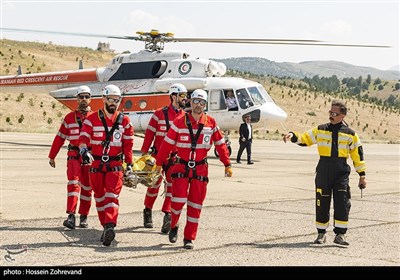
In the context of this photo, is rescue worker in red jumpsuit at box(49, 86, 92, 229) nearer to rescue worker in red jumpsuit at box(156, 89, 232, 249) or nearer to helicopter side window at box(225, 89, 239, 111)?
rescue worker in red jumpsuit at box(156, 89, 232, 249)

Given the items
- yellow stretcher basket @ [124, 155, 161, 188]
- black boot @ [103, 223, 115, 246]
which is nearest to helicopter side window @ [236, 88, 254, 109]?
yellow stretcher basket @ [124, 155, 161, 188]

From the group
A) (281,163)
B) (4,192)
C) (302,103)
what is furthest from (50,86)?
(302,103)

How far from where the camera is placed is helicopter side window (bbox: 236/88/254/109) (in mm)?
24000

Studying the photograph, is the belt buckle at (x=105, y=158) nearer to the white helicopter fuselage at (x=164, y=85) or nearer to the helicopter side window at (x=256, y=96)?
the white helicopter fuselage at (x=164, y=85)

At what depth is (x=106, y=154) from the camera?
30.5ft

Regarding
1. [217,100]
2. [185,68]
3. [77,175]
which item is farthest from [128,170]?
[185,68]

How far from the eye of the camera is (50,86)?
90.6 feet

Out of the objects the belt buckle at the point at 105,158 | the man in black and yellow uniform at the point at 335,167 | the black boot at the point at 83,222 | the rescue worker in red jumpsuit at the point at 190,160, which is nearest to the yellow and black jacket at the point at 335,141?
the man in black and yellow uniform at the point at 335,167

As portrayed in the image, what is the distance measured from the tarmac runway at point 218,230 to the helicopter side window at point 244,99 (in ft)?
21.1

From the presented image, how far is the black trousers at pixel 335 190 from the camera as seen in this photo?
957 cm

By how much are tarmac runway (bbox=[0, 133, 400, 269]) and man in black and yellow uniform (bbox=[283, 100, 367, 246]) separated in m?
0.32
